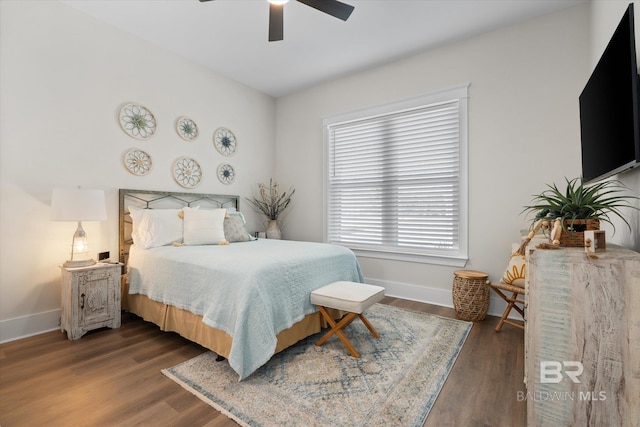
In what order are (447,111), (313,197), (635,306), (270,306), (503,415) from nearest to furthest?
(635,306)
(503,415)
(270,306)
(447,111)
(313,197)

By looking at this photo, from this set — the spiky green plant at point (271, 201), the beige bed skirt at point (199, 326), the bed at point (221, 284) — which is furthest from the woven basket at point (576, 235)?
the spiky green plant at point (271, 201)

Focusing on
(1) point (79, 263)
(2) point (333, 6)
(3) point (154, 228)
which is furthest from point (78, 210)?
(2) point (333, 6)

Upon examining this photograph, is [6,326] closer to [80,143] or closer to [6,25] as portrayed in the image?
[80,143]

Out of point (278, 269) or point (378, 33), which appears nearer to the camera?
point (278, 269)

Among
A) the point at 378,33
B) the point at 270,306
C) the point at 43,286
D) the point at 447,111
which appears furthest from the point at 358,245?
the point at 43,286

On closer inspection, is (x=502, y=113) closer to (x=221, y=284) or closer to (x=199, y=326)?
(x=221, y=284)

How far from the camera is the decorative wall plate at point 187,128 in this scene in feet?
11.7

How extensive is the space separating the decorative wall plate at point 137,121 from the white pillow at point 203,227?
0.99 meters

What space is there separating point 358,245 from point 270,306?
7.29 ft

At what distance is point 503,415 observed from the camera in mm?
1550

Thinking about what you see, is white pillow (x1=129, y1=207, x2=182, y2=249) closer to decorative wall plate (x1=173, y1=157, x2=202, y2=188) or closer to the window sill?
decorative wall plate (x1=173, y1=157, x2=202, y2=188)

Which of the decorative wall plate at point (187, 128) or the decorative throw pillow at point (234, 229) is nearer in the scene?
the decorative throw pillow at point (234, 229)

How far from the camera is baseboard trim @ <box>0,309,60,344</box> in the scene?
240 cm

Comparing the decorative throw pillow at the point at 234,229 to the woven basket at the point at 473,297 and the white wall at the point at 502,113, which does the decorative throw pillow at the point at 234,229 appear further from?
the woven basket at the point at 473,297
